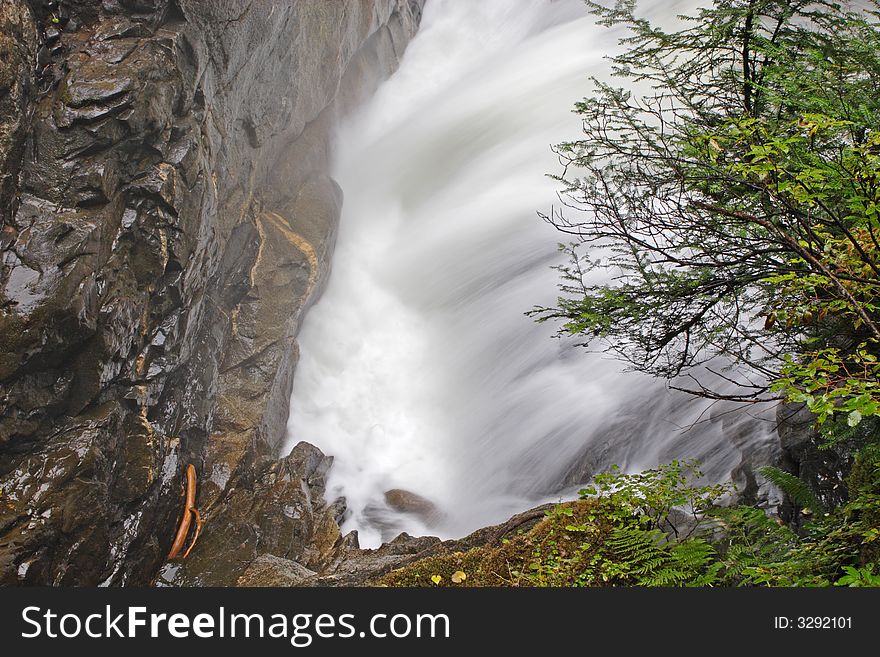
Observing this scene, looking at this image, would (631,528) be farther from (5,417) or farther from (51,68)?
(51,68)

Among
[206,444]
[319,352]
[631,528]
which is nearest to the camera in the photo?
[631,528]

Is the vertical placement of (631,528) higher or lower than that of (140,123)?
lower

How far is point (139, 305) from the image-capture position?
7148 millimetres

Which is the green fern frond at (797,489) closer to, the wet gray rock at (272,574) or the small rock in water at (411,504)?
the wet gray rock at (272,574)

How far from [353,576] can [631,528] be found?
216 centimetres

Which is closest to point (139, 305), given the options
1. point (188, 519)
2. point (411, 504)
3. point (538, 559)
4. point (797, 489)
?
point (188, 519)

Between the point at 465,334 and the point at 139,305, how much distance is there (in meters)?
6.37

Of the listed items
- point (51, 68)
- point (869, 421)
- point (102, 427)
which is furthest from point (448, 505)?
point (51, 68)

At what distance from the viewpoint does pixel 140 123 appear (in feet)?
22.8

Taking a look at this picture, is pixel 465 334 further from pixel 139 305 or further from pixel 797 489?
pixel 797 489

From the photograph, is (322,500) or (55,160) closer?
(55,160)

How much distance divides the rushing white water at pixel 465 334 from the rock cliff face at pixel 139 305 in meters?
1.46

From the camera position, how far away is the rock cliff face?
235 inches

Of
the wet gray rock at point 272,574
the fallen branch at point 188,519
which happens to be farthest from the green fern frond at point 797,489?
the fallen branch at point 188,519
